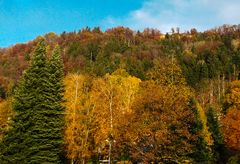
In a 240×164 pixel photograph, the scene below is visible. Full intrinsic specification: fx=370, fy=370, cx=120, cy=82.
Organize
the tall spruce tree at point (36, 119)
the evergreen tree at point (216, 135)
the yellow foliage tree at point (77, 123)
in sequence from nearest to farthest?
the tall spruce tree at point (36, 119) < the yellow foliage tree at point (77, 123) < the evergreen tree at point (216, 135)

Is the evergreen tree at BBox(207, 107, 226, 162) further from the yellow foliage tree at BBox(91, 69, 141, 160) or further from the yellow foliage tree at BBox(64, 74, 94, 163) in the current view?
the yellow foliage tree at BBox(64, 74, 94, 163)

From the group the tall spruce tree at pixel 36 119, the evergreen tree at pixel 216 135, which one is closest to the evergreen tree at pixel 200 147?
the evergreen tree at pixel 216 135

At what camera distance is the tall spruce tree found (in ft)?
118

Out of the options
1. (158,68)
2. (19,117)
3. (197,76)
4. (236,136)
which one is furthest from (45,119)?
(197,76)

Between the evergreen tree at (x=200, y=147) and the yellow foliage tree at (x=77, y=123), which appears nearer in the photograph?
the yellow foliage tree at (x=77, y=123)

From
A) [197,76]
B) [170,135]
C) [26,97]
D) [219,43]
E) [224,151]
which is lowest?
[224,151]

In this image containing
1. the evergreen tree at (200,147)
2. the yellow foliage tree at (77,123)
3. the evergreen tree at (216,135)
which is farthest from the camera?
the evergreen tree at (216,135)

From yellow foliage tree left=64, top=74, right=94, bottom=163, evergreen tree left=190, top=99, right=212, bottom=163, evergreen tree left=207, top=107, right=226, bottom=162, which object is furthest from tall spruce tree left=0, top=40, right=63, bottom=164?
evergreen tree left=207, top=107, right=226, bottom=162

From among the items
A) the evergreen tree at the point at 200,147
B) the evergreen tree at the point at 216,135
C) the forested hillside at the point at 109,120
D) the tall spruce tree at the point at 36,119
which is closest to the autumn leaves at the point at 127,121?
the forested hillside at the point at 109,120

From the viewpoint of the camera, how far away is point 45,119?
3722cm

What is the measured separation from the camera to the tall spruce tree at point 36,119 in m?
36.0

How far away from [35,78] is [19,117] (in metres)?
4.39

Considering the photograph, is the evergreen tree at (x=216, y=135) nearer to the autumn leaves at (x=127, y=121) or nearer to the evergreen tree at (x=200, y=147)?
the evergreen tree at (x=200, y=147)

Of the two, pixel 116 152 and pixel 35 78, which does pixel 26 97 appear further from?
pixel 116 152
